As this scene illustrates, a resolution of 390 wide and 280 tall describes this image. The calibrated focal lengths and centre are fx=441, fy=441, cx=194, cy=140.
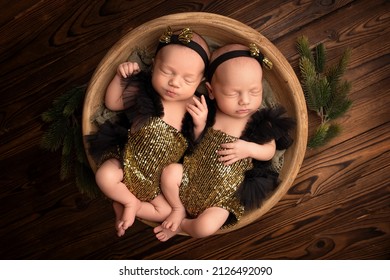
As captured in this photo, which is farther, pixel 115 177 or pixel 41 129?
pixel 41 129

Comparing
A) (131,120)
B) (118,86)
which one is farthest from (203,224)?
(118,86)

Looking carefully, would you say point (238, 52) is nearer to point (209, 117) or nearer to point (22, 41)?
point (209, 117)

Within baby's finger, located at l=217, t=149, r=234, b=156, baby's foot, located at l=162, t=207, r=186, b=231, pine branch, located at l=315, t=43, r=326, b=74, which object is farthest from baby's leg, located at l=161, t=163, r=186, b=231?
pine branch, located at l=315, t=43, r=326, b=74

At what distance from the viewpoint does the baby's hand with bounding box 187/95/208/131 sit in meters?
1.27

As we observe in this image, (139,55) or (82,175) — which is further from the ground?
(139,55)

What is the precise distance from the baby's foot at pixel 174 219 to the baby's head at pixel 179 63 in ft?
1.09

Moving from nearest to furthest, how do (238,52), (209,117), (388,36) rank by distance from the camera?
(238,52) → (209,117) → (388,36)

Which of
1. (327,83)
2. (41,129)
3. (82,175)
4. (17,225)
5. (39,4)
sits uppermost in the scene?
(39,4)

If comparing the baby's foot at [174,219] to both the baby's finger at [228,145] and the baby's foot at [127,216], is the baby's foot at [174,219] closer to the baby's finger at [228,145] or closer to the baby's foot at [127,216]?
the baby's foot at [127,216]

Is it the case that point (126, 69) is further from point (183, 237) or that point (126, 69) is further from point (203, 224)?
point (183, 237)

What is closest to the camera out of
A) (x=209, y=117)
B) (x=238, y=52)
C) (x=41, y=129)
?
(x=238, y=52)

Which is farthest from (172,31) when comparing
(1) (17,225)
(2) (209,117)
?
(1) (17,225)

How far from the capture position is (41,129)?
1.71m

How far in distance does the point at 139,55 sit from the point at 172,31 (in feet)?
0.51
